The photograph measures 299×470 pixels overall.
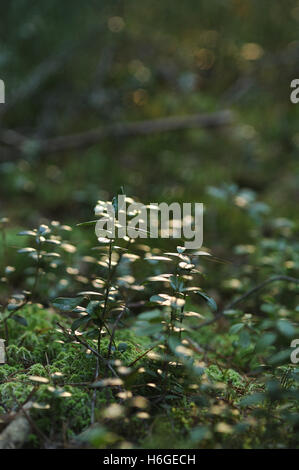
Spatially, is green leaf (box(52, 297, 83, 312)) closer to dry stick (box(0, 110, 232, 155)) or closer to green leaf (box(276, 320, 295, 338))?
green leaf (box(276, 320, 295, 338))

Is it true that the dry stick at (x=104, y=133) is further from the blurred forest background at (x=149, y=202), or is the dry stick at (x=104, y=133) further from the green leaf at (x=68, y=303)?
the green leaf at (x=68, y=303)

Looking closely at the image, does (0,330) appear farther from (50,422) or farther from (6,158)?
(6,158)

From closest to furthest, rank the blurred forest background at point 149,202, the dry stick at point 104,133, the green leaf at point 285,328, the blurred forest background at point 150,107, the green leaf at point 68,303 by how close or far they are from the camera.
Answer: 1. the green leaf at point 285,328
2. the blurred forest background at point 149,202
3. the green leaf at point 68,303
4. the blurred forest background at point 150,107
5. the dry stick at point 104,133

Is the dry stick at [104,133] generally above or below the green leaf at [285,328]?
above

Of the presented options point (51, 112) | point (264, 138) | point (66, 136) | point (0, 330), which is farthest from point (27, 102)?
point (0, 330)

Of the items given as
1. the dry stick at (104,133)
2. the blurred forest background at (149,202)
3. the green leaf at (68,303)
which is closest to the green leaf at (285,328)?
the blurred forest background at (149,202)

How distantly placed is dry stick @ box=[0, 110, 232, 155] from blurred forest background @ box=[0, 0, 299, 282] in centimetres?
2

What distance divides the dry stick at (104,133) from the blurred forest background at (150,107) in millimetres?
20

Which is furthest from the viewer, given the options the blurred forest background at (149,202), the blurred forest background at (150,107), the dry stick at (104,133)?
the dry stick at (104,133)

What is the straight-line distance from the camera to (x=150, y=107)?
20.9ft

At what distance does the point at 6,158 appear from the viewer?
5.52 meters

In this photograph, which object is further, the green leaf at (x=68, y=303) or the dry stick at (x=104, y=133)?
the dry stick at (x=104, y=133)

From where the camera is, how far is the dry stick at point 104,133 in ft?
18.3

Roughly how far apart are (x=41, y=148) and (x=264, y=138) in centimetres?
355
